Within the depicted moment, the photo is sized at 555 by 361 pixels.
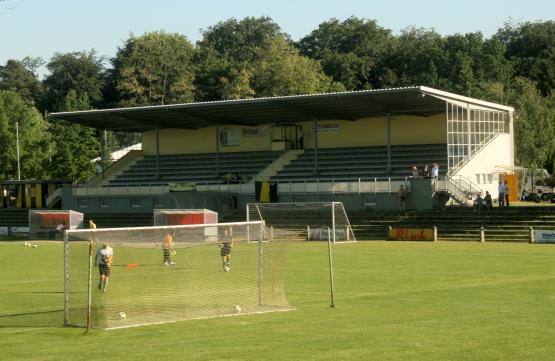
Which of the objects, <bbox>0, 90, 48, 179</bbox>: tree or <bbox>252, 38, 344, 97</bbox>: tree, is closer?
<bbox>0, 90, 48, 179</bbox>: tree

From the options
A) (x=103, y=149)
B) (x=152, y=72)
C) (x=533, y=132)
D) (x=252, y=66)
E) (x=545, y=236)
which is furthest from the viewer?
(x=152, y=72)

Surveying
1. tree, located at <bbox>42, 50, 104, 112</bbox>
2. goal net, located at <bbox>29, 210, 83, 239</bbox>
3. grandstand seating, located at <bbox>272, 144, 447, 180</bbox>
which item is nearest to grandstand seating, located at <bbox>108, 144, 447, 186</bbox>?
grandstand seating, located at <bbox>272, 144, 447, 180</bbox>

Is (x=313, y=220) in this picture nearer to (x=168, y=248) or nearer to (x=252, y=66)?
(x=168, y=248)

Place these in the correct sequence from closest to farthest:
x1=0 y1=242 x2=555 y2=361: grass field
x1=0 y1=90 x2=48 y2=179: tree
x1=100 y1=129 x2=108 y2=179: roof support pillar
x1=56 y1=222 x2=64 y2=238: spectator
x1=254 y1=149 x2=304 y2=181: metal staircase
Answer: x1=0 y1=242 x2=555 y2=361: grass field < x1=56 y1=222 x2=64 y2=238: spectator < x1=254 y1=149 x2=304 y2=181: metal staircase < x1=100 y1=129 x2=108 y2=179: roof support pillar < x1=0 y1=90 x2=48 y2=179: tree

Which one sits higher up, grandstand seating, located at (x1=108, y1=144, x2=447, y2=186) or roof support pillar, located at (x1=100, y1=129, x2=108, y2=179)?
roof support pillar, located at (x1=100, y1=129, x2=108, y2=179)

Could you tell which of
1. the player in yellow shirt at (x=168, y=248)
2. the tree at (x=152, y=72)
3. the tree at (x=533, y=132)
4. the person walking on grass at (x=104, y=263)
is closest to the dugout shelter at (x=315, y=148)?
the tree at (x=533, y=132)

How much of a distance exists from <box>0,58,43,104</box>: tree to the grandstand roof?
2953 inches

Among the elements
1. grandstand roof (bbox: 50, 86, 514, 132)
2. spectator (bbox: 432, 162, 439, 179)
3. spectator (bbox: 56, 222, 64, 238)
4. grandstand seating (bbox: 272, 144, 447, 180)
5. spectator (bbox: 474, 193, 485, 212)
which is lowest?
spectator (bbox: 56, 222, 64, 238)

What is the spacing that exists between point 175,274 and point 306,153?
49.5 meters

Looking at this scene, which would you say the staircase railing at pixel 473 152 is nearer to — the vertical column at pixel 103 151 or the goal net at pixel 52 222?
the goal net at pixel 52 222

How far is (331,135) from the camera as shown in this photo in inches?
2800

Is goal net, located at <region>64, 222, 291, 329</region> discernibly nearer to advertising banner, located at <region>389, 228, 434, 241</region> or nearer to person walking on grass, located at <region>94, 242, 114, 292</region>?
person walking on grass, located at <region>94, 242, 114, 292</region>

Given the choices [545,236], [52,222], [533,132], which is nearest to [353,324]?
[545,236]

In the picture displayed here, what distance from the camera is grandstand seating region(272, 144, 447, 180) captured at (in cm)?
6406
